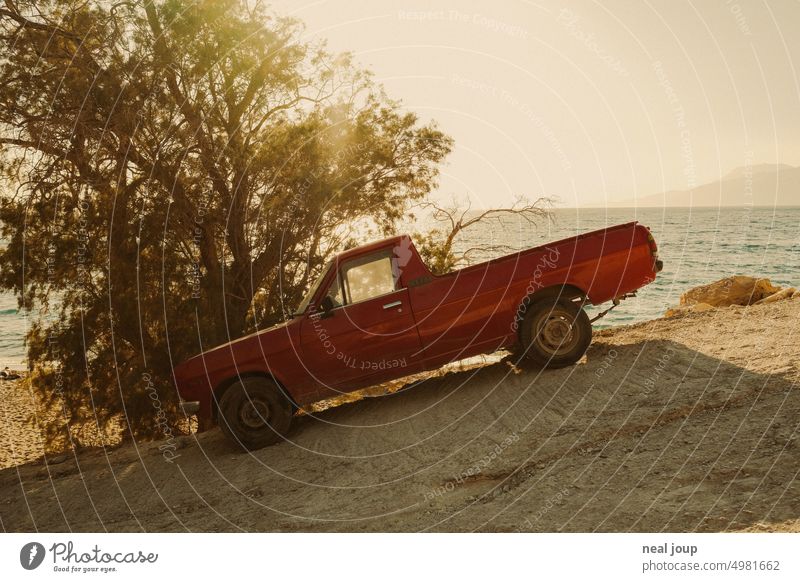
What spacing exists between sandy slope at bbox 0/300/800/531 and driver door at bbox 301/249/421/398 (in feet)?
2.20

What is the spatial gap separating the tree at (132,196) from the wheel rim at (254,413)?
395cm

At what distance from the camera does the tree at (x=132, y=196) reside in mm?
10711

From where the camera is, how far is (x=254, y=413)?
24.0ft

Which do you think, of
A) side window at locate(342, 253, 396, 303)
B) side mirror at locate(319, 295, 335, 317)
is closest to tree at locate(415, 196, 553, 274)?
side window at locate(342, 253, 396, 303)

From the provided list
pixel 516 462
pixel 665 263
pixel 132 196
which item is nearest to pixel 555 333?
pixel 516 462

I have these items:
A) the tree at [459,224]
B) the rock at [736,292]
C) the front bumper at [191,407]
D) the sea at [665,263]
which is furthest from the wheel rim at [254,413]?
the rock at [736,292]

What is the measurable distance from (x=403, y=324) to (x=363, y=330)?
49 cm

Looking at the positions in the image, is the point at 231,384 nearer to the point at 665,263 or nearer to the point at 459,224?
the point at 459,224

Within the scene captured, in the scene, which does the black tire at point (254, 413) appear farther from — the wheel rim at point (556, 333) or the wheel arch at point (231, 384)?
the wheel rim at point (556, 333)

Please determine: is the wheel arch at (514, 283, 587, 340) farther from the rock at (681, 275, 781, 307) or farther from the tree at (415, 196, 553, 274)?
the rock at (681, 275, 781, 307)

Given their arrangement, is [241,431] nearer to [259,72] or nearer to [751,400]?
[751,400]

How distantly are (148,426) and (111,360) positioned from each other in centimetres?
144

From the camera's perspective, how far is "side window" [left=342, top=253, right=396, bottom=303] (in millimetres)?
7340

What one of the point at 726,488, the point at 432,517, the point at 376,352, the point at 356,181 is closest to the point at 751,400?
the point at 726,488
